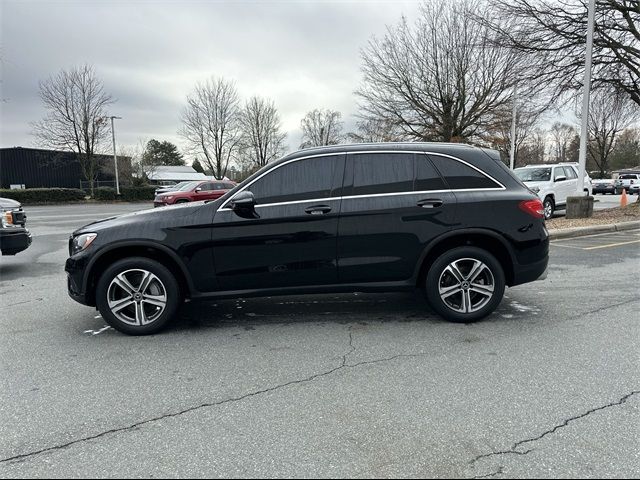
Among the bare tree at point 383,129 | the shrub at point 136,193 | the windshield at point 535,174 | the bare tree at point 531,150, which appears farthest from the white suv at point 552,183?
the bare tree at point 531,150

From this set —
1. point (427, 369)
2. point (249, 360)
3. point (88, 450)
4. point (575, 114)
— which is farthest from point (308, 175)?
point (575, 114)

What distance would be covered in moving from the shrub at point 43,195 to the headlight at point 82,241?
34055 mm

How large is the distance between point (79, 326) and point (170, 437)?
8.80ft

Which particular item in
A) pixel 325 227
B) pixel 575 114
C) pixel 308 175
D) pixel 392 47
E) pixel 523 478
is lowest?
pixel 523 478

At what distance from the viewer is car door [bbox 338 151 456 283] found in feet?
14.1

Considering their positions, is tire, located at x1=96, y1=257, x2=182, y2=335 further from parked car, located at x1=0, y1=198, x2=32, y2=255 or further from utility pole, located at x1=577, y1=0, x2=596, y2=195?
utility pole, located at x1=577, y1=0, x2=596, y2=195

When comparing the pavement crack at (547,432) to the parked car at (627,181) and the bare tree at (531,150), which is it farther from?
the bare tree at (531,150)

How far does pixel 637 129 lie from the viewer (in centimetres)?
6197

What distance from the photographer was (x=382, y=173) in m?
4.43

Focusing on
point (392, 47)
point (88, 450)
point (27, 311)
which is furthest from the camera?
point (392, 47)

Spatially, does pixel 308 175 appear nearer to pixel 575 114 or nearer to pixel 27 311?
pixel 27 311

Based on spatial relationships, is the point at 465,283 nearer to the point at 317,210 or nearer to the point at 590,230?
the point at 317,210

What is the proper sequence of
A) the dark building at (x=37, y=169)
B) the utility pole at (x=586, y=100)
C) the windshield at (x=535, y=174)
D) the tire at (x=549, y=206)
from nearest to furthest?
the utility pole at (x=586, y=100)
the tire at (x=549, y=206)
the windshield at (x=535, y=174)
the dark building at (x=37, y=169)

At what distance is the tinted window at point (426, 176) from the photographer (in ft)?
14.5
